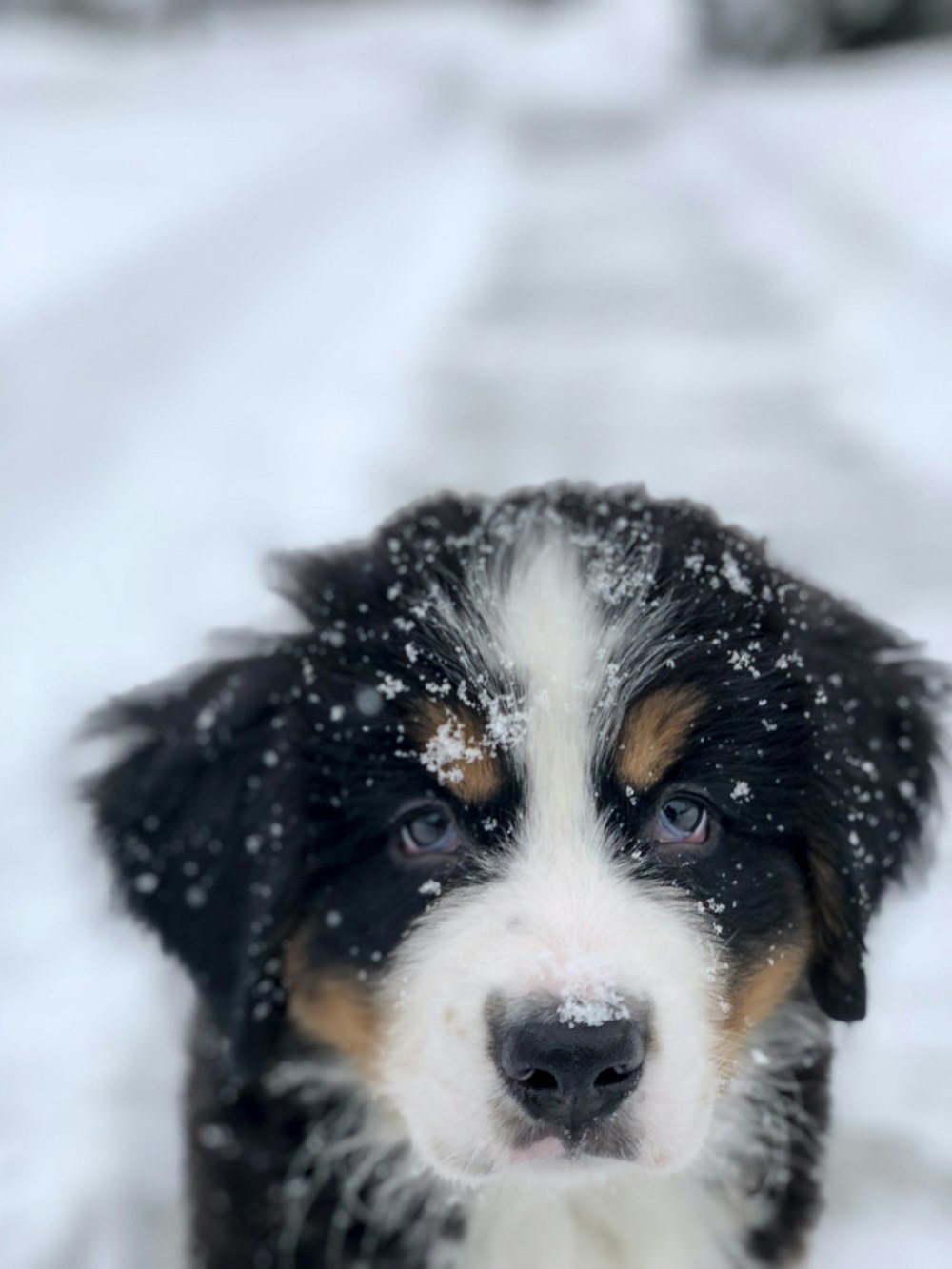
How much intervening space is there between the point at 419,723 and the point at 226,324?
5.70 meters

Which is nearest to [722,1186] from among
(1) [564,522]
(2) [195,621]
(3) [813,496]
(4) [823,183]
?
(1) [564,522]

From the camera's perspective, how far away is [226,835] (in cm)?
217

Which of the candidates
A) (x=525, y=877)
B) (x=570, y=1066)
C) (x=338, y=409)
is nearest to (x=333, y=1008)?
(x=525, y=877)

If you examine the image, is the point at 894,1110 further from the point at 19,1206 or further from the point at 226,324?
the point at 226,324

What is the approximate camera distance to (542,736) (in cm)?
192

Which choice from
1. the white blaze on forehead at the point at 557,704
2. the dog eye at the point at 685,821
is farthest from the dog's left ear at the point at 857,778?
the white blaze on forehead at the point at 557,704

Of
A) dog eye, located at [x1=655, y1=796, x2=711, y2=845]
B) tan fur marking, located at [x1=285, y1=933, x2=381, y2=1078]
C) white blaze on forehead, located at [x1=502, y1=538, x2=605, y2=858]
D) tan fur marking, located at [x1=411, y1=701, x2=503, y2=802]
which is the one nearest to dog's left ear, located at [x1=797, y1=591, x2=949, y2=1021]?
dog eye, located at [x1=655, y1=796, x2=711, y2=845]

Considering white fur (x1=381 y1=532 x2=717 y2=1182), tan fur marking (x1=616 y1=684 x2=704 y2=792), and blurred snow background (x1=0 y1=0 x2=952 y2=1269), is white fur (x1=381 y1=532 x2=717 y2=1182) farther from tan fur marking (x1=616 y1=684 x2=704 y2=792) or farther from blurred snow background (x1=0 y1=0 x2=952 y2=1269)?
blurred snow background (x1=0 y1=0 x2=952 y2=1269)

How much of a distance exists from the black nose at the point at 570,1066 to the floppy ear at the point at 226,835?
513 millimetres

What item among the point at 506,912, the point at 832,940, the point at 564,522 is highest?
the point at 564,522

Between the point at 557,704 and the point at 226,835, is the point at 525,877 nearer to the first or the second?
the point at 557,704

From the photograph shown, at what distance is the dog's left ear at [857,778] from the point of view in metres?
2.06

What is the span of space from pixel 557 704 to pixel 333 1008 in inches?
24.5

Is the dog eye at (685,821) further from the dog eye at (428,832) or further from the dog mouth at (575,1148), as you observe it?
the dog mouth at (575,1148)
